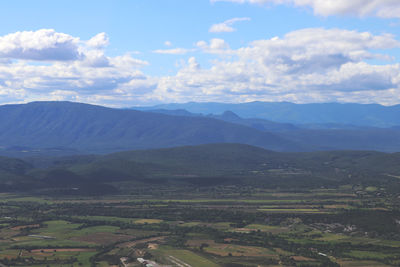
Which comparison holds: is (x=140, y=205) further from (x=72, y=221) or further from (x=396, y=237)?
(x=396, y=237)

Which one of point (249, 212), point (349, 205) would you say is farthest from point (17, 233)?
point (349, 205)

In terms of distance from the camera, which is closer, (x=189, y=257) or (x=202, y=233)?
Result: (x=189, y=257)

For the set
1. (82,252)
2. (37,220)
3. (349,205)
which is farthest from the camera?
(349,205)

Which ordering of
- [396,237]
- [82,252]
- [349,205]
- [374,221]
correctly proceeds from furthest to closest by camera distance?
[349,205]
[374,221]
[396,237]
[82,252]

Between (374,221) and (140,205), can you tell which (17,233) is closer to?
(140,205)

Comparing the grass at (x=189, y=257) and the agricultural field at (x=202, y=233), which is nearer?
the grass at (x=189, y=257)

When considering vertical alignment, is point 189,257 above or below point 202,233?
below

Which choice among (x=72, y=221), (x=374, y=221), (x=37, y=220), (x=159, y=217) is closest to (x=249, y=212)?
(x=159, y=217)

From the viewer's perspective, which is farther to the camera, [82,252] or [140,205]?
[140,205]

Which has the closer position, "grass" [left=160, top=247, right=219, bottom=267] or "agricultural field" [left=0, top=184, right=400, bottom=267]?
"grass" [left=160, top=247, right=219, bottom=267]
